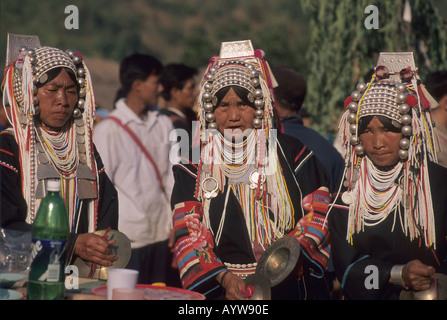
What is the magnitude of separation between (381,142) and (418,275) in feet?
2.29

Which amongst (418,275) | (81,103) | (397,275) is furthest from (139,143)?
(418,275)

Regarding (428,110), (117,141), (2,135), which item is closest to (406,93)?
(428,110)

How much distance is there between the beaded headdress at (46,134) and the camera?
3.78 metres

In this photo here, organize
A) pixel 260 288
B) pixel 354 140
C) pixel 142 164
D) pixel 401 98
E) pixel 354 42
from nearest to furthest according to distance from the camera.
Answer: pixel 260 288 < pixel 401 98 < pixel 354 140 < pixel 142 164 < pixel 354 42

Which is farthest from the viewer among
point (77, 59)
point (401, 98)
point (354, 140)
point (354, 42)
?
point (354, 42)

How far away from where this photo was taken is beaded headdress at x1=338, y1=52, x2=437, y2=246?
3.64m

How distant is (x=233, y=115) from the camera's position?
12.6 ft

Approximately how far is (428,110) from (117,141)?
324 centimetres

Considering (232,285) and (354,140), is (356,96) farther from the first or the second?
(232,285)

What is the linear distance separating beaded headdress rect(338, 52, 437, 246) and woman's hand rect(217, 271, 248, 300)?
666 mm

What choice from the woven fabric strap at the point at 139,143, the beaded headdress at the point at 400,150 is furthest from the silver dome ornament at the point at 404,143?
the woven fabric strap at the point at 139,143

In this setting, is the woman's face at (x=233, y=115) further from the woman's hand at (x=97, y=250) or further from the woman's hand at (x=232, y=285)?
the woman's hand at (x=97, y=250)

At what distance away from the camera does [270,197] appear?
3.88m
